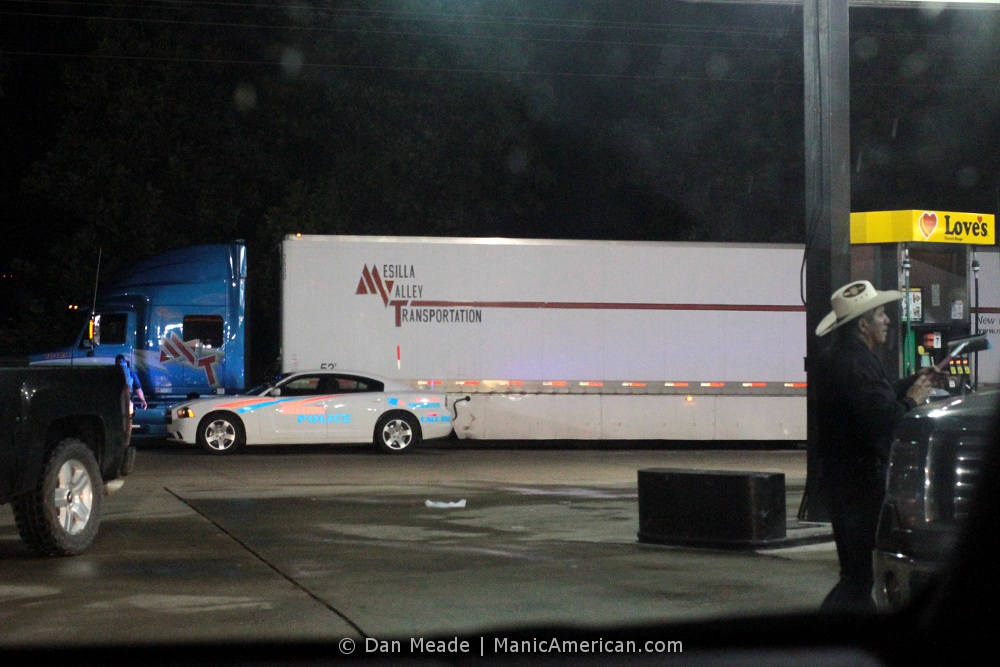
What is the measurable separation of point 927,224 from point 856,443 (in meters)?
10.9

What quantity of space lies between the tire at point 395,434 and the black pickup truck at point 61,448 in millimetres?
9873

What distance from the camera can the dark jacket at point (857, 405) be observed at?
624cm

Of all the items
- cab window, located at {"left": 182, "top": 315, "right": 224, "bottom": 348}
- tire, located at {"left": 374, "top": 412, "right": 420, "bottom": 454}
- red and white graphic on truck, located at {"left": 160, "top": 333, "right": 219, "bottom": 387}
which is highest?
cab window, located at {"left": 182, "top": 315, "right": 224, "bottom": 348}

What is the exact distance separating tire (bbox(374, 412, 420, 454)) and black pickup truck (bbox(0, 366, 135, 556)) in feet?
32.4

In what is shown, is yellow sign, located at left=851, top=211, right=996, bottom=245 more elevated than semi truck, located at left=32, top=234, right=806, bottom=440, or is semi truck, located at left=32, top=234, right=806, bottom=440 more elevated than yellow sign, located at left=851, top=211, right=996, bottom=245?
yellow sign, located at left=851, top=211, right=996, bottom=245

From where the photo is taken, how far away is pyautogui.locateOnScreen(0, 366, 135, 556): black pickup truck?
875 centimetres

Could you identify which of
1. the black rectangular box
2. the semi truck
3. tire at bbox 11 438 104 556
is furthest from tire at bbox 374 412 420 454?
the black rectangular box

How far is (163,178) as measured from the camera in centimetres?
2984

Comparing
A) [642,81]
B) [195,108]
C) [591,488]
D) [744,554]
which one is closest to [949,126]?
[642,81]

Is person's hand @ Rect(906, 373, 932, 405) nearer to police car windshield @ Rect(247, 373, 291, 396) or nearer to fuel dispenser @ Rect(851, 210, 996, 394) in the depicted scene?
fuel dispenser @ Rect(851, 210, 996, 394)

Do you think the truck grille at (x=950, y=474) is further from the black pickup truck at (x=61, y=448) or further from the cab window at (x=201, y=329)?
the cab window at (x=201, y=329)

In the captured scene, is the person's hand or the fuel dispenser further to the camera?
the fuel dispenser

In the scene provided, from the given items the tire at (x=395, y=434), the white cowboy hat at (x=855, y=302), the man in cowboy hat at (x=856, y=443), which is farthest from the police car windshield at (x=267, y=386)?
the man in cowboy hat at (x=856, y=443)

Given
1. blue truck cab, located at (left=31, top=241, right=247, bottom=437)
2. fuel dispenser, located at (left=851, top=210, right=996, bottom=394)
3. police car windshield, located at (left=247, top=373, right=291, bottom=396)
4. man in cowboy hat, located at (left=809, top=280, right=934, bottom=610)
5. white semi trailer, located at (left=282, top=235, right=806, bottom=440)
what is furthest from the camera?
blue truck cab, located at (left=31, top=241, right=247, bottom=437)
